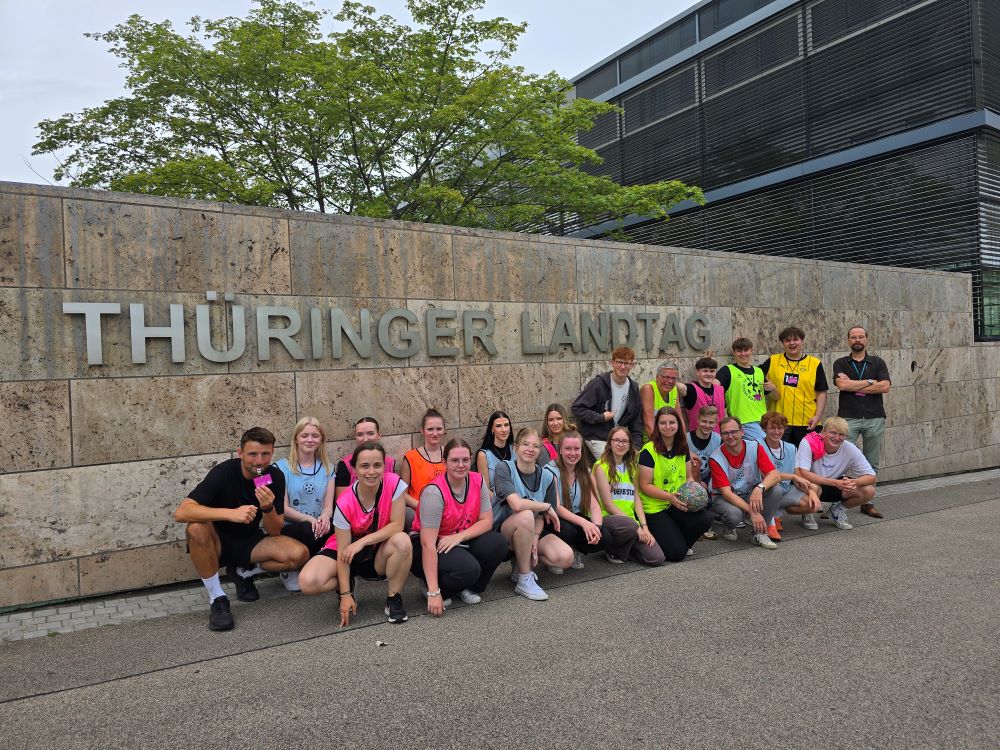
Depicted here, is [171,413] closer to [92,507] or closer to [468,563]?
[92,507]

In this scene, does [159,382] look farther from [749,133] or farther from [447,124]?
[749,133]

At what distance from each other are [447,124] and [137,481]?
1021 cm

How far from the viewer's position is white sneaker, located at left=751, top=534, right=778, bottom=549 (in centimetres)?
646

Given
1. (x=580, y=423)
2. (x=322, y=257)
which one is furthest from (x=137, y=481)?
(x=580, y=423)

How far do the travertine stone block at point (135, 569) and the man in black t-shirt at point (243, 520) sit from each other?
590 mm

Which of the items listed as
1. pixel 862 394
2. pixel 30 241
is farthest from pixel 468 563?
pixel 862 394

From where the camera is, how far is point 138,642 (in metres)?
4.34

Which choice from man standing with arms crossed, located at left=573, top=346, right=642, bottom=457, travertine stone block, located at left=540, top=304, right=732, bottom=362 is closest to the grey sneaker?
man standing with arms crossed, located at left=573, top=346, right=642, bottom=457

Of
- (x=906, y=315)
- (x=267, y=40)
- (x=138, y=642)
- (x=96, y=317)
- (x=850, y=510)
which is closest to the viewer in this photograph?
(x=138, y=642)

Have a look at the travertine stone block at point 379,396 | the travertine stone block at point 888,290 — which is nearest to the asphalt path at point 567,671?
the travertine stone block at point 379,396

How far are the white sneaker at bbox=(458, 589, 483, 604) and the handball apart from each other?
2.11 meters

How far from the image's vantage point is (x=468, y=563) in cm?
487

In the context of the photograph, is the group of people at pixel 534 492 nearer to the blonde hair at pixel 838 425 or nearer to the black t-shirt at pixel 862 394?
the blonde hair at pixel 838 425

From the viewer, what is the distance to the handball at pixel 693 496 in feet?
20.1
